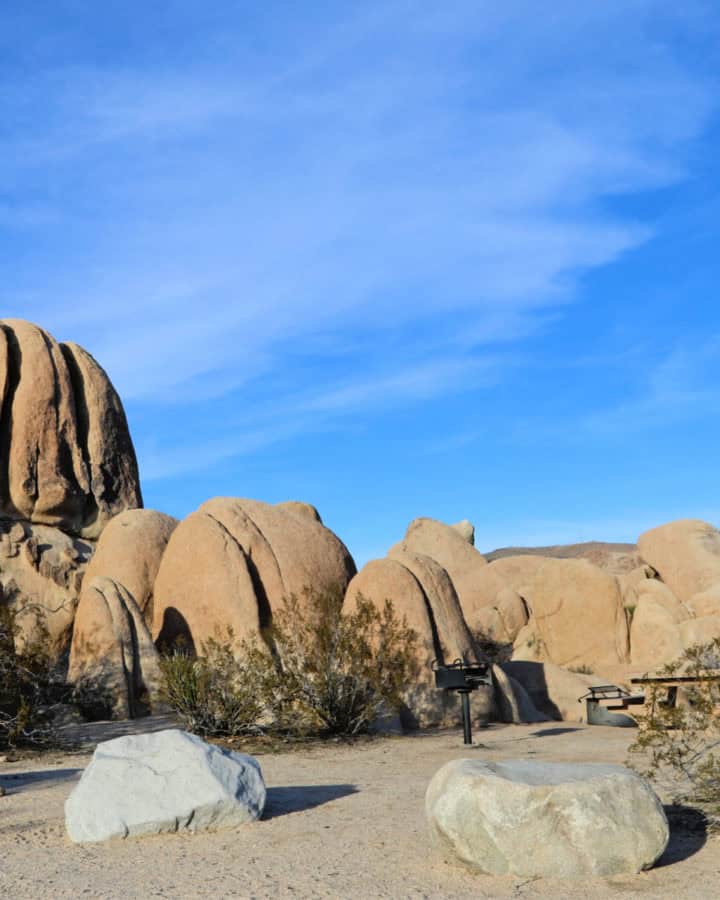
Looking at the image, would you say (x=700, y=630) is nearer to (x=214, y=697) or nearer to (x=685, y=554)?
(x=685, y=554)

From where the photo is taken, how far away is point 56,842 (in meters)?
7.95

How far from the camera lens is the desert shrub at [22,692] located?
43.7ft

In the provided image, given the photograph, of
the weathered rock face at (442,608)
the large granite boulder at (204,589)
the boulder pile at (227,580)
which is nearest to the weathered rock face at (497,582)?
the boulder pile at (227,580)

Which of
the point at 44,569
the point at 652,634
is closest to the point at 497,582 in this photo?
the point at 652,634

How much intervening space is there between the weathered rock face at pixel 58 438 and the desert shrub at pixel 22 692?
33.3ft

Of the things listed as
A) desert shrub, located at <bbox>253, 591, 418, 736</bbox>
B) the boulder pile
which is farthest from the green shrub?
desert shrub, located at <bbox>253, 591, 418, 736</bbox>

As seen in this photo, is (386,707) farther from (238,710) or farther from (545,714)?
(545,714)

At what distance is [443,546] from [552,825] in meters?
29.5

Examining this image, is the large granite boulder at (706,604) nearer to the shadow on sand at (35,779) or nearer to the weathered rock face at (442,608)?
the weathered rock face at (442,608)

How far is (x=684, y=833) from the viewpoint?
7773 mm

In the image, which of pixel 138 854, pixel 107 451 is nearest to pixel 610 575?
pixel 107 451

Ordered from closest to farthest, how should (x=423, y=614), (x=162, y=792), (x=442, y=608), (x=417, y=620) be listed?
(x=162, y=792)
(x=417, y=620)
(x=423, y=614)
(x=442, y=608)

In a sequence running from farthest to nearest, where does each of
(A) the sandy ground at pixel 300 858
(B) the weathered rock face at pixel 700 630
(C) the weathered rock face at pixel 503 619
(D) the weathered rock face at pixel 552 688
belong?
1. (C) the weathered rock face at pixel 503 619
2. (B) the weathered rock face at pixel 700 630
3. (D) the weathered rock face at pixel 552 688
4. (A) the sandy ground at pixel 300 858

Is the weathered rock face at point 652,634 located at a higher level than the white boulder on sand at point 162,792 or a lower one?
higher
